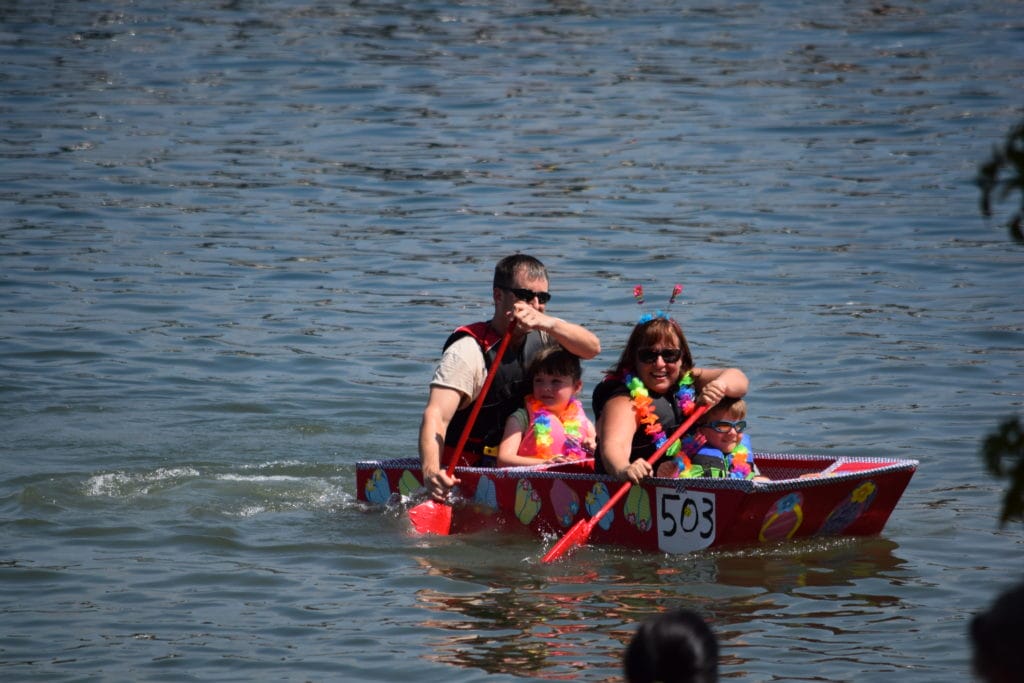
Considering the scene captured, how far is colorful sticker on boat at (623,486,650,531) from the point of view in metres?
7.37

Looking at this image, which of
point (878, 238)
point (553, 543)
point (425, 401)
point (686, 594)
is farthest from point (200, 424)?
point (878, 238)

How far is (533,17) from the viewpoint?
2662cm

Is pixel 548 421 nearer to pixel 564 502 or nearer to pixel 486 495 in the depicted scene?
pixel 486 495

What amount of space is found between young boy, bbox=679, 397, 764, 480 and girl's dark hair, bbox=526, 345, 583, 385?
2.85 feet

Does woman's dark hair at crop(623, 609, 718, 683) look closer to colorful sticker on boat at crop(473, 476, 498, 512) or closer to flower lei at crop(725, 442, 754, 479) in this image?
flower lei at crop(725, 442, 754, 479)

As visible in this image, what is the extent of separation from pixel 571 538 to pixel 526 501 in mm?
440

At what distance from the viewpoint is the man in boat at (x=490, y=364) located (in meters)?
7.75

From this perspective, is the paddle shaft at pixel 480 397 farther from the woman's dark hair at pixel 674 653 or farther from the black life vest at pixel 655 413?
the woman's dark hair at pixel 674 653

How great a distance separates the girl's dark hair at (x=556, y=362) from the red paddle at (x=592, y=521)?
0.83 m

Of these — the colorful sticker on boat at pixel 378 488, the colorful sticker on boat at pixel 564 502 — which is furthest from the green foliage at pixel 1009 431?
the colorful sticker on boat at pixel 378 488

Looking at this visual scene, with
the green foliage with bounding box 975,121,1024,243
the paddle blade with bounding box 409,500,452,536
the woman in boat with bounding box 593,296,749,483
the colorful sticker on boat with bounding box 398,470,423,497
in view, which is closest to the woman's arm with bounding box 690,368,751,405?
the woman in boat with bounding box 593,296,749,483

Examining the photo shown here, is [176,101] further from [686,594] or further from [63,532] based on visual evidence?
[686,594]


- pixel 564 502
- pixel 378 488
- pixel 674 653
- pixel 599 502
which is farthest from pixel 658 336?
pixel 674 653

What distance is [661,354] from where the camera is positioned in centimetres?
730
